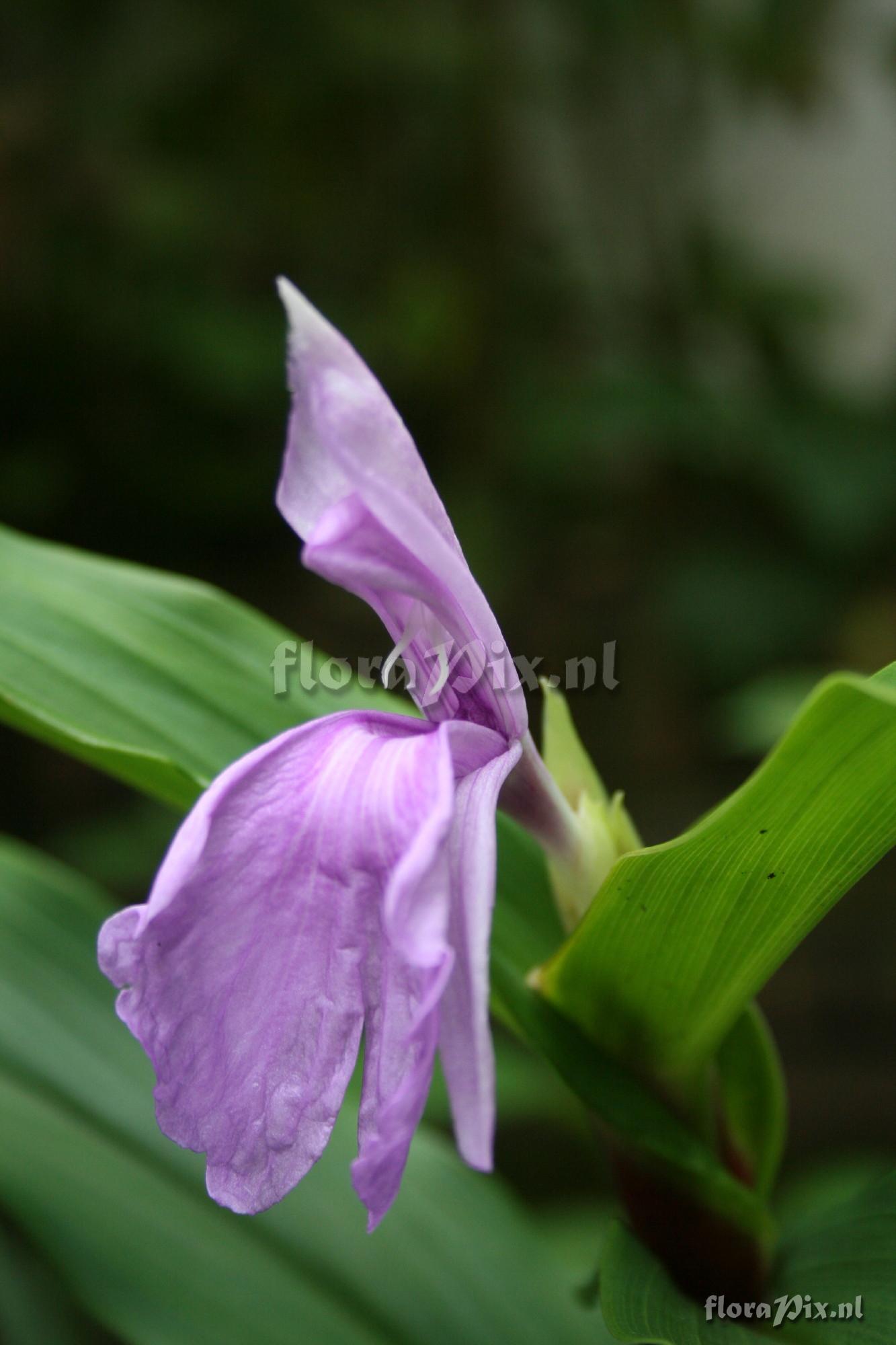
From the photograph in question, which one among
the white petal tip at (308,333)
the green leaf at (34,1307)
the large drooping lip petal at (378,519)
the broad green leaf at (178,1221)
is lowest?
the green leaf at (34,1307)

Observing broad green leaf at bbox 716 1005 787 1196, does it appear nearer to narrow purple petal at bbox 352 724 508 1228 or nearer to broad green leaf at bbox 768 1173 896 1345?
broad green leaf at bbox 768 1173 896 1345

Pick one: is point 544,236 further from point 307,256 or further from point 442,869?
point 442,869

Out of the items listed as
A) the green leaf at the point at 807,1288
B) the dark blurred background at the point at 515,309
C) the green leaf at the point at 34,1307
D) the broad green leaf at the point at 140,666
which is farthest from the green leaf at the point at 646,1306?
the dark blurred background at the point at 515,309

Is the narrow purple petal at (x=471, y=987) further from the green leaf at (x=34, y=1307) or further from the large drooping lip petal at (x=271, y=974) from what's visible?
the green leaf at (x=34, y=1307)

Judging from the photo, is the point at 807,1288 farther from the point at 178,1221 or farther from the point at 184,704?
the point at 184,704

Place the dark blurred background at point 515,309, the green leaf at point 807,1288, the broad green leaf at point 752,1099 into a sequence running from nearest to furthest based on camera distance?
the green leaf at point 807,1288 < the broad green leaf at point 752,1099 < the dark blurred background at point 515,309

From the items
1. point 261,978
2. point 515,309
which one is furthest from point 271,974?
point 515,309

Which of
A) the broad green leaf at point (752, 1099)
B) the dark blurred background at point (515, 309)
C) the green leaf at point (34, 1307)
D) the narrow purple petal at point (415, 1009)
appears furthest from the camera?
the dark blurred background at point (515, 309)

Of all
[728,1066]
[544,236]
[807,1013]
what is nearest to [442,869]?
[728,1066]
